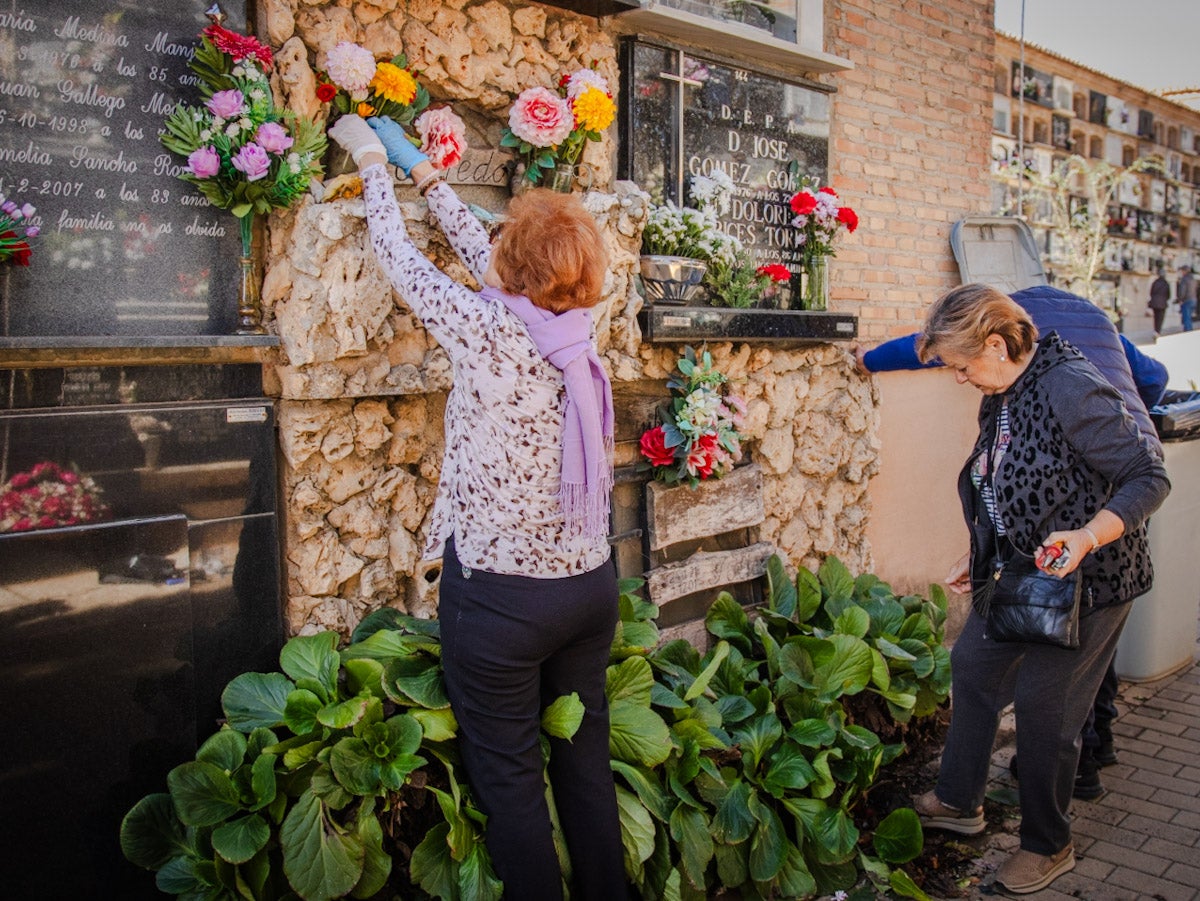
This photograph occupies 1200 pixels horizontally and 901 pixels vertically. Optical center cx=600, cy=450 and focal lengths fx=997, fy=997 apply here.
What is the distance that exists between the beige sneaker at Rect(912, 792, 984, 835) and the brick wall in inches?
109

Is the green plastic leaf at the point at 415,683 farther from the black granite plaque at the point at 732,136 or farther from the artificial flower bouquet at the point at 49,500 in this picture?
the black granite plaque at the point at 732,136

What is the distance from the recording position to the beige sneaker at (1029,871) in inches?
131

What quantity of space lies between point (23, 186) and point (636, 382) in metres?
2.42

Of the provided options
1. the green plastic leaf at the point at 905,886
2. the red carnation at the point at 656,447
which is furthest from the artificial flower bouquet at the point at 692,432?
the green plastic leaf at the point at 905,886

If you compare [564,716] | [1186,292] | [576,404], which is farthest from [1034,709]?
[1186,292]

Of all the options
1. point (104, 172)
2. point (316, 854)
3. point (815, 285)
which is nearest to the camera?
point (316, 854)

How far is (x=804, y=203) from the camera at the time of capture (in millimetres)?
4883

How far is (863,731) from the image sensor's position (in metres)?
3.79

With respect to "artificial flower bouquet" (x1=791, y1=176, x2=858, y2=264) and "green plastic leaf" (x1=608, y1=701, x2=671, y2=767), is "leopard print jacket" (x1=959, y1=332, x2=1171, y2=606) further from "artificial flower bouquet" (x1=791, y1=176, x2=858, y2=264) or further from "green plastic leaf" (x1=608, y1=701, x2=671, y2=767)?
"artificial flower bouquet" (x1=791, y1=176, x2=858, y2=264)

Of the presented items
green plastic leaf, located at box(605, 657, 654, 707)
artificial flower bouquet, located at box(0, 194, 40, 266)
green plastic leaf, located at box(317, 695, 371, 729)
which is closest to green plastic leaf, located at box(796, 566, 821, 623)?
green plastic leaf, located at box(605, 657, 654, 707)

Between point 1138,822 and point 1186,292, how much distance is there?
126 ft

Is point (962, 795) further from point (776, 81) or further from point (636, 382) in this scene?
point (776, 81)

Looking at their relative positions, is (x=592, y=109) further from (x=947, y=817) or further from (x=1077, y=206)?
(x=1077, y=206)

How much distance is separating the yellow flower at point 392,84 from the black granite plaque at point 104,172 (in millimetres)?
454
